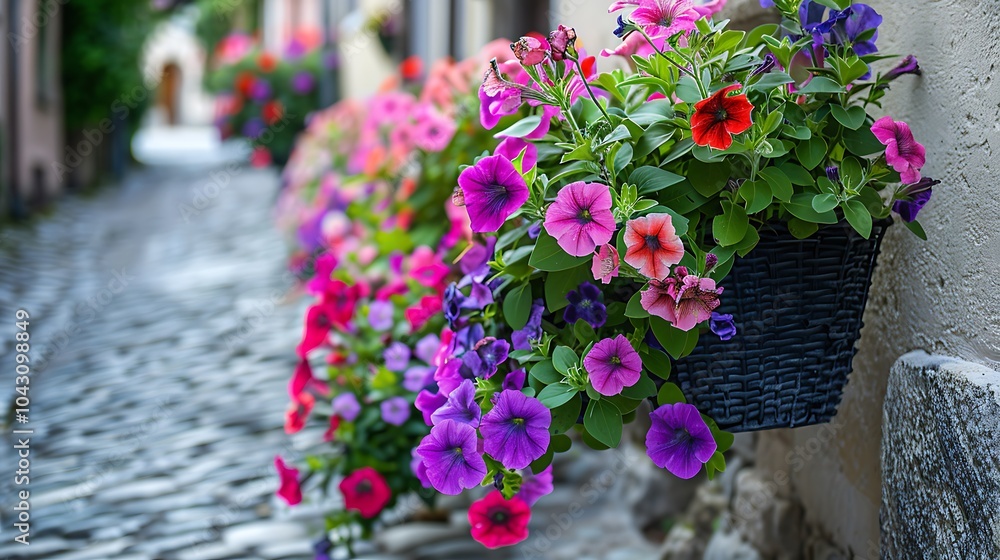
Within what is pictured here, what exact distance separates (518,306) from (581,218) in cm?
22

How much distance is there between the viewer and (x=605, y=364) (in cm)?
135

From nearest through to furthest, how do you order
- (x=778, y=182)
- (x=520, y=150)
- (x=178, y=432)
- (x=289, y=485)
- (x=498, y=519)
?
(x=778, y=182) < (x=520, y=150) < (x=498, y=519) < (x=289, y=485) < (x=178, y=432)

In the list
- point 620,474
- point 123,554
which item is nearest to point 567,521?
point 620,474

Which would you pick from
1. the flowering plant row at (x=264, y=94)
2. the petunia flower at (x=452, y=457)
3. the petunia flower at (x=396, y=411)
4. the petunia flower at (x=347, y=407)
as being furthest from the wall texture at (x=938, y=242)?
the flowering plant row at (x=264, y=94)

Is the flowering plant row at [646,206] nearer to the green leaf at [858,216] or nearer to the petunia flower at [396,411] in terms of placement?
the green leaf at [858,216]

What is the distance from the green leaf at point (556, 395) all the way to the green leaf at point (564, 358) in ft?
0.07

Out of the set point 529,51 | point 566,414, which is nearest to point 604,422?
point 566,414

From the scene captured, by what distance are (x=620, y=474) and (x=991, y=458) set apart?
78.1 inches

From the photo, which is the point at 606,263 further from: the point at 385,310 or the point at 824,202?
the point at 385,310

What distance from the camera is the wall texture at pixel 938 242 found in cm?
140

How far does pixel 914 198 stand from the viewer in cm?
145

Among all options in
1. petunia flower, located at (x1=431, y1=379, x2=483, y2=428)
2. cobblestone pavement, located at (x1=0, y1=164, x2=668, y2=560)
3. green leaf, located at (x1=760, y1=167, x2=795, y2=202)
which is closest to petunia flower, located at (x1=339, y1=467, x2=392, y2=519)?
cobblestone pavement, located at (x1=0, y1=164, x2=668, y2=560)

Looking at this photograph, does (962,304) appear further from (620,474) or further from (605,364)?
(620,474)

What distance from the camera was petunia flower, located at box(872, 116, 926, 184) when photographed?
1.39 m
